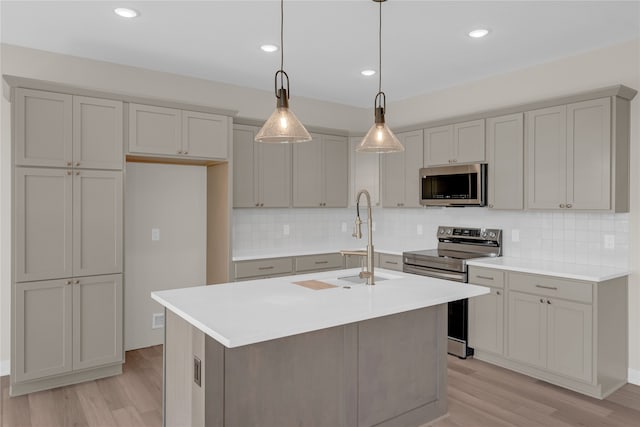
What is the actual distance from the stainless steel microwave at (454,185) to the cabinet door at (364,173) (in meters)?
0.70

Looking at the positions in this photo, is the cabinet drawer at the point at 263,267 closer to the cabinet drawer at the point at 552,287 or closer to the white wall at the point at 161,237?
the white wall at the point at 161,237

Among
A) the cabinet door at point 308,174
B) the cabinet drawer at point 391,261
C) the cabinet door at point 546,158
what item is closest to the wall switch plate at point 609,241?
the cabinet door at point 546,158

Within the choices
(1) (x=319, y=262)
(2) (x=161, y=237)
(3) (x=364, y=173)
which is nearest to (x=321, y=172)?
(3) (x=364, y=173)

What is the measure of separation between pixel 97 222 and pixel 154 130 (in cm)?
91

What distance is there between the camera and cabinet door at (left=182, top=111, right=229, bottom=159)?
3.90 meters

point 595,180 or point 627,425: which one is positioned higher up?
point 595,180

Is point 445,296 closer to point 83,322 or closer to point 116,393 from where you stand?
point 116,393

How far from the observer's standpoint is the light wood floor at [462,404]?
2.84m

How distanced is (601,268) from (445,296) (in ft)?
6.29

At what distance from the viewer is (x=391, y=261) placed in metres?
4.87

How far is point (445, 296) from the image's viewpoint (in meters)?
2.40

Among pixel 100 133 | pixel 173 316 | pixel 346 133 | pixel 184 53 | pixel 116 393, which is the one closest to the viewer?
pixel 173 316

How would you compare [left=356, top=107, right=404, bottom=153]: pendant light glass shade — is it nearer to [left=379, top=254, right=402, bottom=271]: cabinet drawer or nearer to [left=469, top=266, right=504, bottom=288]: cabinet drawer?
[left=469, top=266, right=504, bottom=288]: cabinet drawer

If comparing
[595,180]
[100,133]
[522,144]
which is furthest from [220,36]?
[595,180]
